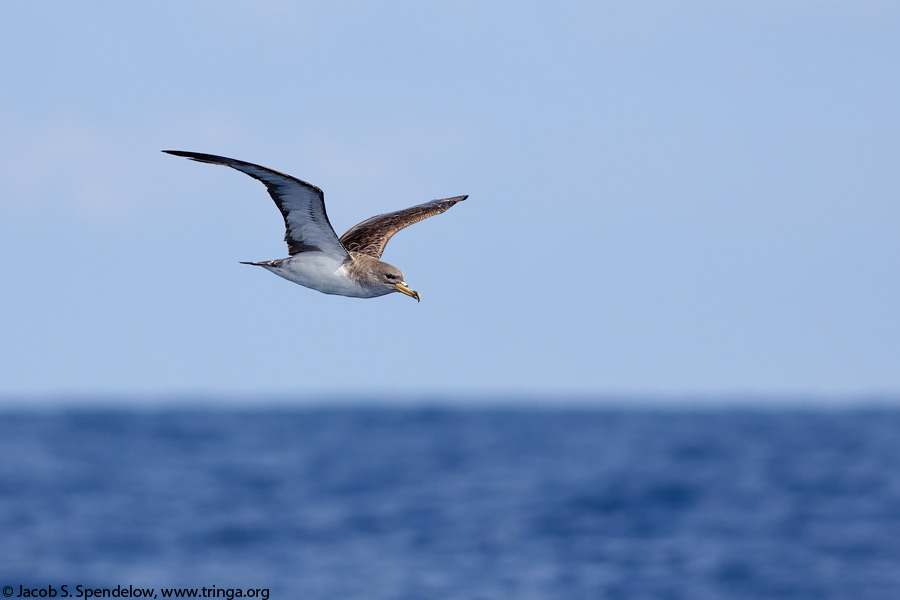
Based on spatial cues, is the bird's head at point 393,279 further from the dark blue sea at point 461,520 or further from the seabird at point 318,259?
the dark blue sea at point 461,520

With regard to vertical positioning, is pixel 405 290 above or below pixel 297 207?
below

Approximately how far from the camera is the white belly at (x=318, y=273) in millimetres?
12516

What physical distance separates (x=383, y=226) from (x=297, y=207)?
378cm

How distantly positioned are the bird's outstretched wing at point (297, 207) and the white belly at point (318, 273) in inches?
4.7

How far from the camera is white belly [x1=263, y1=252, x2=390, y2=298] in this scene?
12516mm

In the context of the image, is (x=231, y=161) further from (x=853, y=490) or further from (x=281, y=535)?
(x=853, y=490)

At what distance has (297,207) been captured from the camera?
39.4ft

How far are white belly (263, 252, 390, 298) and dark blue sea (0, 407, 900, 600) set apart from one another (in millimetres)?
26287

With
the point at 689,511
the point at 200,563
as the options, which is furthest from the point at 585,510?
the point at 200,563

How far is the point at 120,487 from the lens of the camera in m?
64.4

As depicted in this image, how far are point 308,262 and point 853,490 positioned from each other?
49985 mm

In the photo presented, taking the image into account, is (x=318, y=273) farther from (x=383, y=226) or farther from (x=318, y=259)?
(x=383, y=226)
